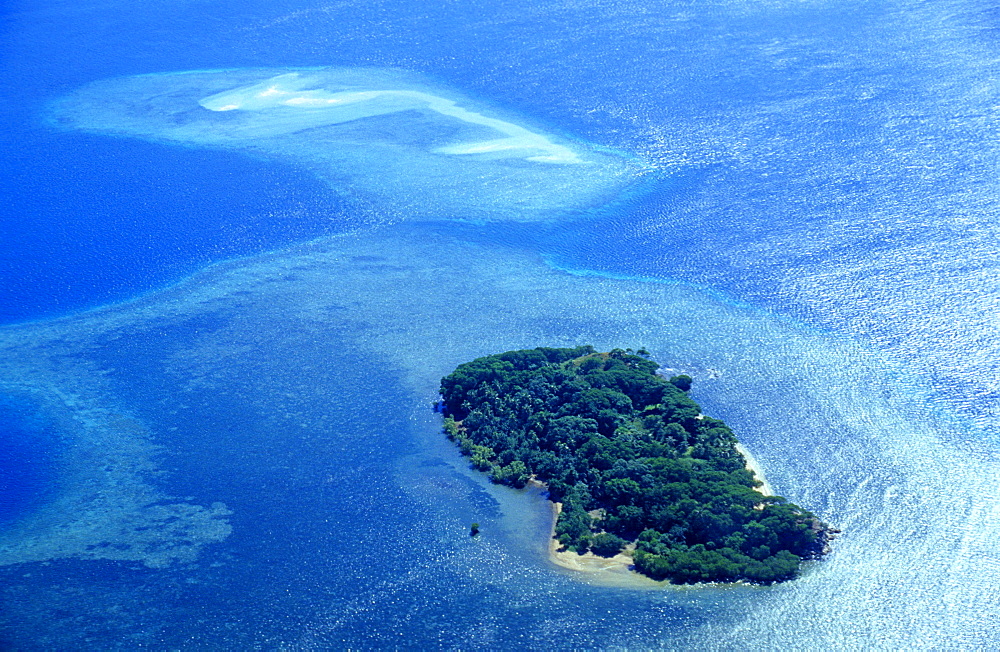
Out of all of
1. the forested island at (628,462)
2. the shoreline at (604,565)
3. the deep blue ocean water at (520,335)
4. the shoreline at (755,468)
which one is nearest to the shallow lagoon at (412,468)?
the deep blue ocean water at (520,335)

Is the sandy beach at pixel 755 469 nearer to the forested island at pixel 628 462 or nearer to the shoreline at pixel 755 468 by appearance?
the shoreline at pixel 755 468

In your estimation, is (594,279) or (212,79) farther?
(212,79)

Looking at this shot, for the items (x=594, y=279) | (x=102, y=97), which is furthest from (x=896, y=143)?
(x=102, y=97)

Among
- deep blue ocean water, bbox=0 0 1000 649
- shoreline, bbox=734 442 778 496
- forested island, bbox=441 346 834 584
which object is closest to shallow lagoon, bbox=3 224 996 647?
deep blue ocean water, bbox=0 0 1000 649

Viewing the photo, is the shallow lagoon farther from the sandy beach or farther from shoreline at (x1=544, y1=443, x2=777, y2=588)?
shoreline at (x1=544, y1=443, x2=777, y2=588)

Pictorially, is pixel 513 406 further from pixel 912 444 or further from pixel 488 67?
pixel 488 67

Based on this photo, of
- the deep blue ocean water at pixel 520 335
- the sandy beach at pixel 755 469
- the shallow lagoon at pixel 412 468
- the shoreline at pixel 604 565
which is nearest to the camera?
the shallow lagoon at pixel 412 468
